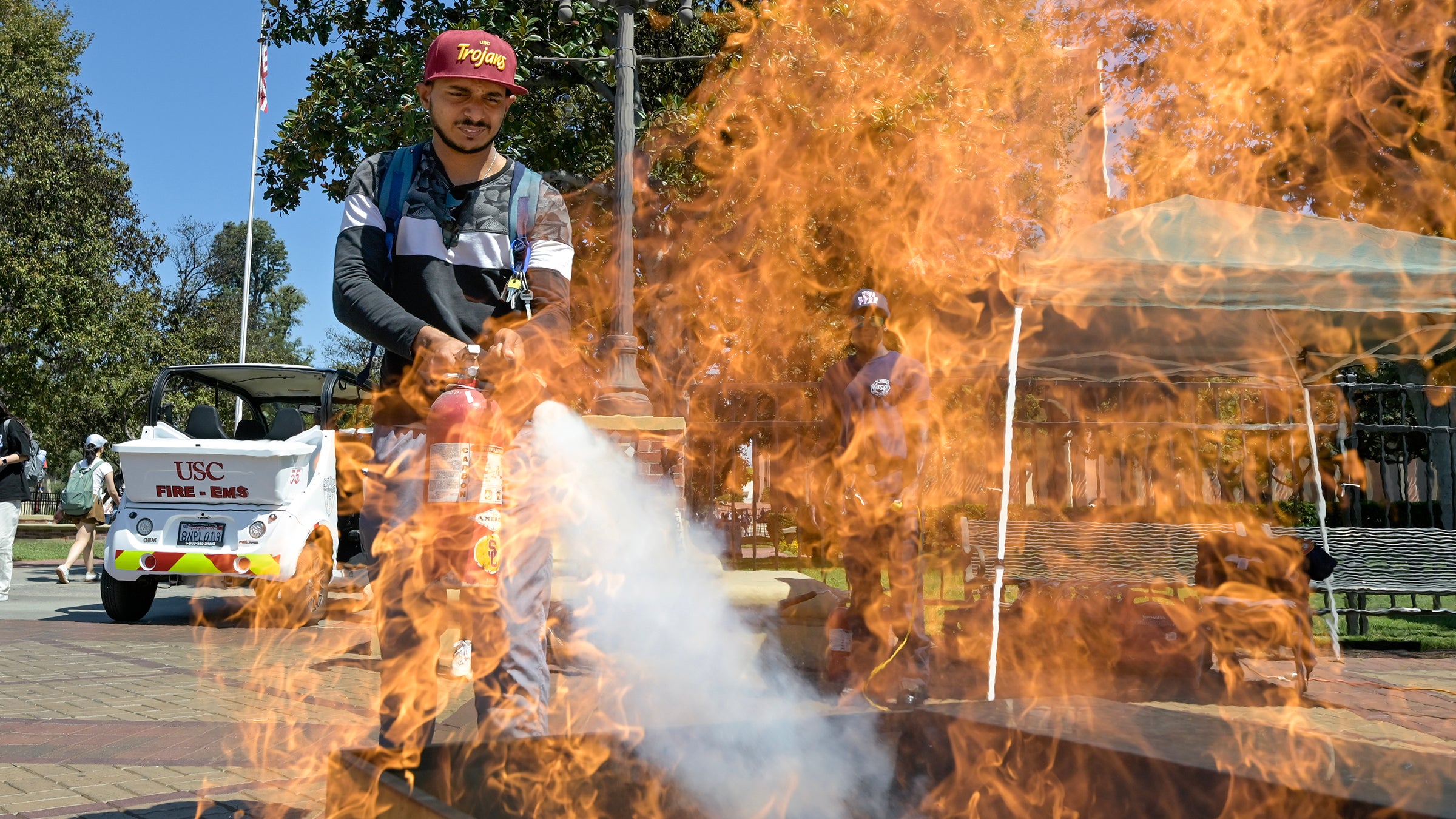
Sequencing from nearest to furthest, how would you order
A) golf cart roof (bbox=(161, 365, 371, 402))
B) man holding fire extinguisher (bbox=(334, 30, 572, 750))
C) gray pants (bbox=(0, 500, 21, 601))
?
man holding fire extinguisher (bbox=(334, 30, 572, 750)), gray pants (bbox=(0, 500, 21, 601)), golf cart roof (bbox=(161, 365, 371, 402))

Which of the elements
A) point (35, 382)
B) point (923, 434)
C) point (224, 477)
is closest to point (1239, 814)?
point (923, 434)

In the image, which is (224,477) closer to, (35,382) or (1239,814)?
(1239,814)

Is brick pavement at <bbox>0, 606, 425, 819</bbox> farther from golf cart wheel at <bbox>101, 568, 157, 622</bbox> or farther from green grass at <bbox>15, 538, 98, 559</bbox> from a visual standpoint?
green grass at <bbox>15, 538, 98, 559</bbox>

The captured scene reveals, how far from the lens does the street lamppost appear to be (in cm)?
900

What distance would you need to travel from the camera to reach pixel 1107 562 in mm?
7168

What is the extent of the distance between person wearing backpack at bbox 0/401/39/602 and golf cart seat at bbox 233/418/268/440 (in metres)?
1.86

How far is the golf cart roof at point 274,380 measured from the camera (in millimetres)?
10242

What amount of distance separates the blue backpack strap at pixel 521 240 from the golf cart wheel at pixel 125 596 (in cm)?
799

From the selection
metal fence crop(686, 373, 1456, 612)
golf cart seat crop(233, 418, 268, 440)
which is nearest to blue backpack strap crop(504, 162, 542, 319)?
metal fence crop(686, 373, 1456, 612)

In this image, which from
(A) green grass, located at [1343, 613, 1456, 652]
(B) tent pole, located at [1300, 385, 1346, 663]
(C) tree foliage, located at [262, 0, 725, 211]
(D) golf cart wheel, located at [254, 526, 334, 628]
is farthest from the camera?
(C) tree foliage, located at [262, 0, 725, 211]

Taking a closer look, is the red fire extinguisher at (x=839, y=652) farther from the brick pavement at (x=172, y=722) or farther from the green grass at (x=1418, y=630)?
the green grass at (x=1418, y=630)

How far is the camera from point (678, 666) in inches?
144

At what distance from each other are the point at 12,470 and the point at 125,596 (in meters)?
1.68

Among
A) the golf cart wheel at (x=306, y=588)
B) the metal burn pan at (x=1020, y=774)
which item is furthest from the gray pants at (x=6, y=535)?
the metal burn pan at (x=1020, y=774)
